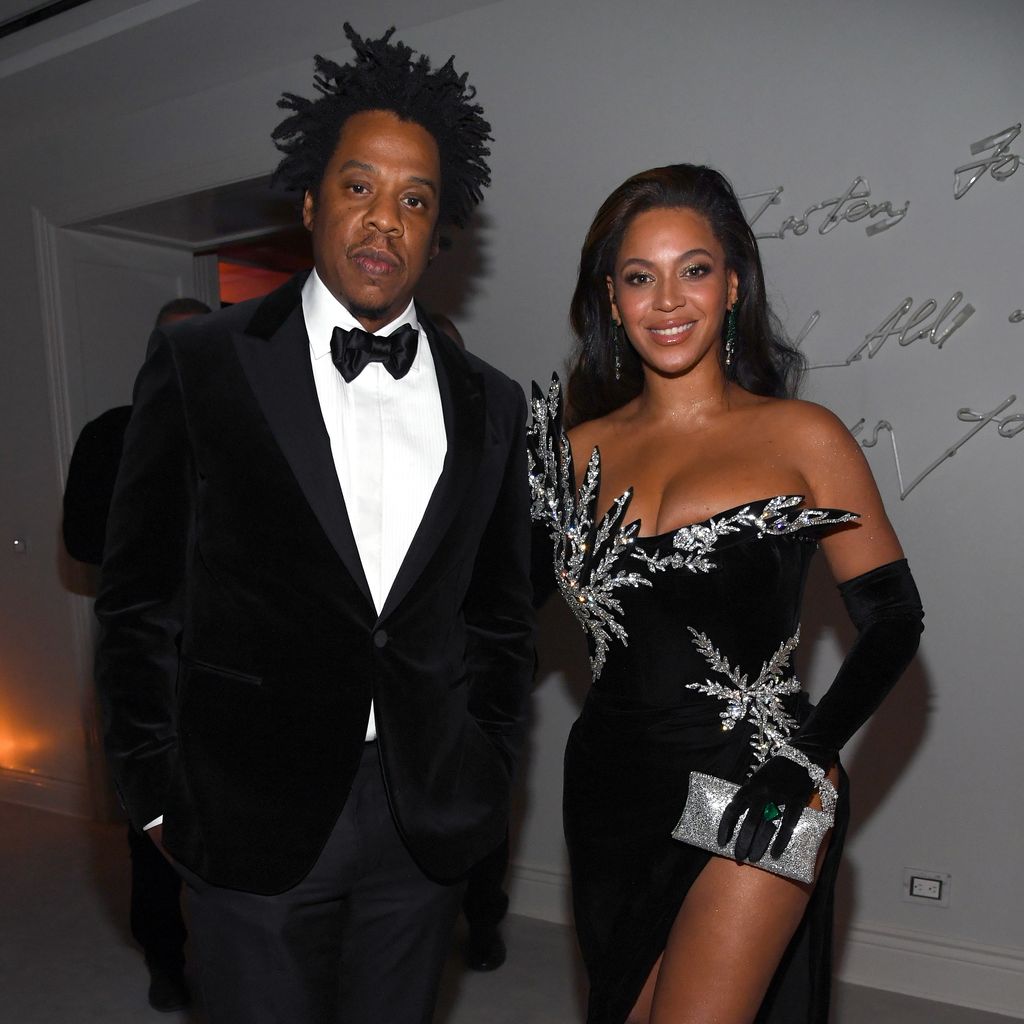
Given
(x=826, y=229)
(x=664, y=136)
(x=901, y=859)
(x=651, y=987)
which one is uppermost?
(x=664, y=136)

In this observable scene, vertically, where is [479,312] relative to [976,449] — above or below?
above

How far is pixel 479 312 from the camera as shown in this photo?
3941 millimetres

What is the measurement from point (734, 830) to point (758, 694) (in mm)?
260

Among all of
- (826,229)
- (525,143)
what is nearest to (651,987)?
(826,229)

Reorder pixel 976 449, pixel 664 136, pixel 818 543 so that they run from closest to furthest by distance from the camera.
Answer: pixel 818 543, pixel 976 449, pixel 664 136

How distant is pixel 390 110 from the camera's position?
5.85 ft

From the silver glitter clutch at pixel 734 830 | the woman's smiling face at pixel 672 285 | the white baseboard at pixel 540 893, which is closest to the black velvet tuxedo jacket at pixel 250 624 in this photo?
the silver glitter clutch at pixel 734 830

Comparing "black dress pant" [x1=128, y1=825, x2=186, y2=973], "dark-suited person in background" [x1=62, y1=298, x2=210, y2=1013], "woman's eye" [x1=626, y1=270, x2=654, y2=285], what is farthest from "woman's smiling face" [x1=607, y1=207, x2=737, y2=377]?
"black dress pant" [x1=128, y1=825, x2=186, y2=973]

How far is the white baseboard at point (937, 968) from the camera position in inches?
122

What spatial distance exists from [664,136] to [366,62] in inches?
72.3

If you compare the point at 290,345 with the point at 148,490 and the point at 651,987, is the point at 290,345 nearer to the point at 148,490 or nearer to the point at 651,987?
the point at 148,490

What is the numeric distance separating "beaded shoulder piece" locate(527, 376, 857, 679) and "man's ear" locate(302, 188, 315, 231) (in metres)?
0.72

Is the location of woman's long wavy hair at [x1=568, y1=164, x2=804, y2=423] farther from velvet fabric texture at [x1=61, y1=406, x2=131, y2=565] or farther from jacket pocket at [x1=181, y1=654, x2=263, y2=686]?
velvet fabric texture at [x1=61, y1=406, x2=131, y2=565]

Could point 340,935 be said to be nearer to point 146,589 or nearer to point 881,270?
point 146,589
